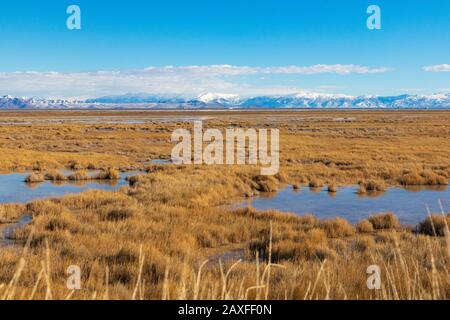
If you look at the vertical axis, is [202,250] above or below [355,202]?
above

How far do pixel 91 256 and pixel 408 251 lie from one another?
6534 millimetres

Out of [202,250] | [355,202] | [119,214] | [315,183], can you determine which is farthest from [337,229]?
[315,183]

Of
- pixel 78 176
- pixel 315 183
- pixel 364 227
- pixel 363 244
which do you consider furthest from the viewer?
pixel 78 176

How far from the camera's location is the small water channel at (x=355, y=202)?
589 inches

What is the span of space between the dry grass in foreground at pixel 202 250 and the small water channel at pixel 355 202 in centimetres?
174

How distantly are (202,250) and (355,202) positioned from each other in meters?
8.88

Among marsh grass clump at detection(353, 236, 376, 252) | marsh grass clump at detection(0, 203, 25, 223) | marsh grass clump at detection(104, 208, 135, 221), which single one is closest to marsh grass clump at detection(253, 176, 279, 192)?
marsh grass clump at detection(104, 208, 135, 221)

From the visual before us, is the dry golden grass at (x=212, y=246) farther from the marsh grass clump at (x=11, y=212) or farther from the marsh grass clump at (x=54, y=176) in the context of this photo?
the marsh grass clump at (x=54, y=176)

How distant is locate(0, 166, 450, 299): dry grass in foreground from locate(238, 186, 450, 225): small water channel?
1736 mm

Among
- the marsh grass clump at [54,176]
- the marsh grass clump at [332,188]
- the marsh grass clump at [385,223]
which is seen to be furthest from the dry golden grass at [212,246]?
the marsh grass clump at [332,188]

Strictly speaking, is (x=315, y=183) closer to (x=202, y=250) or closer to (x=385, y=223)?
(x=385, y=223)

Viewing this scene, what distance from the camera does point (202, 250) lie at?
10367 mm
